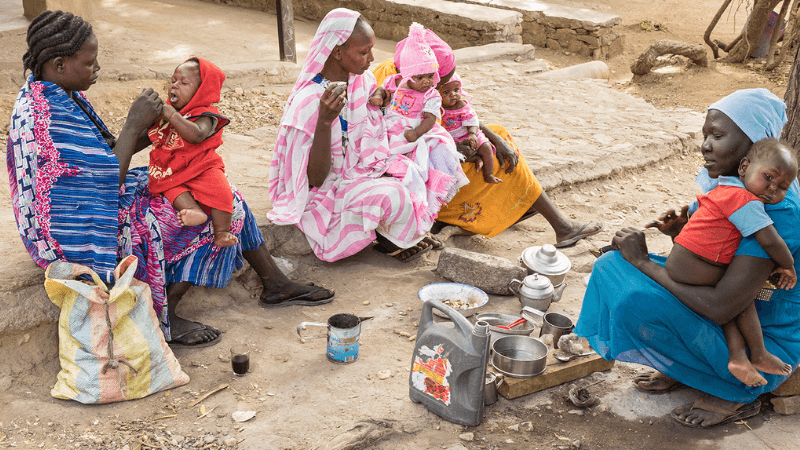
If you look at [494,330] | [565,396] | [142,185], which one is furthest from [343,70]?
[565,396]

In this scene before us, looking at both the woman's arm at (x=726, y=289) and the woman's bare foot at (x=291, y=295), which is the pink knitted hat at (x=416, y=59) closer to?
the woman's bare foot at (x=291, y=295)

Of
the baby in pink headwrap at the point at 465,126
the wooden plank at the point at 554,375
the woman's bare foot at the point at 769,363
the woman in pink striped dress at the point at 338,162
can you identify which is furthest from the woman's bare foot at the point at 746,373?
the baby in pink headwrap at the point at 465,126

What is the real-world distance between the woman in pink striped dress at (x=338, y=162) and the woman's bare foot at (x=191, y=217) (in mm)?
698

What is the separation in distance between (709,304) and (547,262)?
142 centimetres

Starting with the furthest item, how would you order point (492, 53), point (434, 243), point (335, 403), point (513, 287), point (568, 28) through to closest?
point (568, 28) < point (492, 53) < point (434, 243) < point (513, 287) < point (335, 403)

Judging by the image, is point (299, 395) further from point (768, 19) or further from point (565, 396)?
point (768, 19)

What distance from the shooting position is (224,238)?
340 cm

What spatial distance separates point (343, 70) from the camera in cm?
395

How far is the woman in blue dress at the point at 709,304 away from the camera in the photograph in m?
2.64

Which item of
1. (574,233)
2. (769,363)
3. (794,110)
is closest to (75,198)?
(769,363)

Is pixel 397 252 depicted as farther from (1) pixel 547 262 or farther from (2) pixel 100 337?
(2) pixel 100 337

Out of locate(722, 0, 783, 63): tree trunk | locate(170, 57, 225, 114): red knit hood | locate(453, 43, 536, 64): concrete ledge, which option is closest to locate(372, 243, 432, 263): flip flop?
locate(170, 57, 225, 114): red knit hood

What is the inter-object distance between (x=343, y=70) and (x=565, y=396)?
88.0 inches

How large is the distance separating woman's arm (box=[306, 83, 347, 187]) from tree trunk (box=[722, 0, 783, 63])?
8.85 meters
